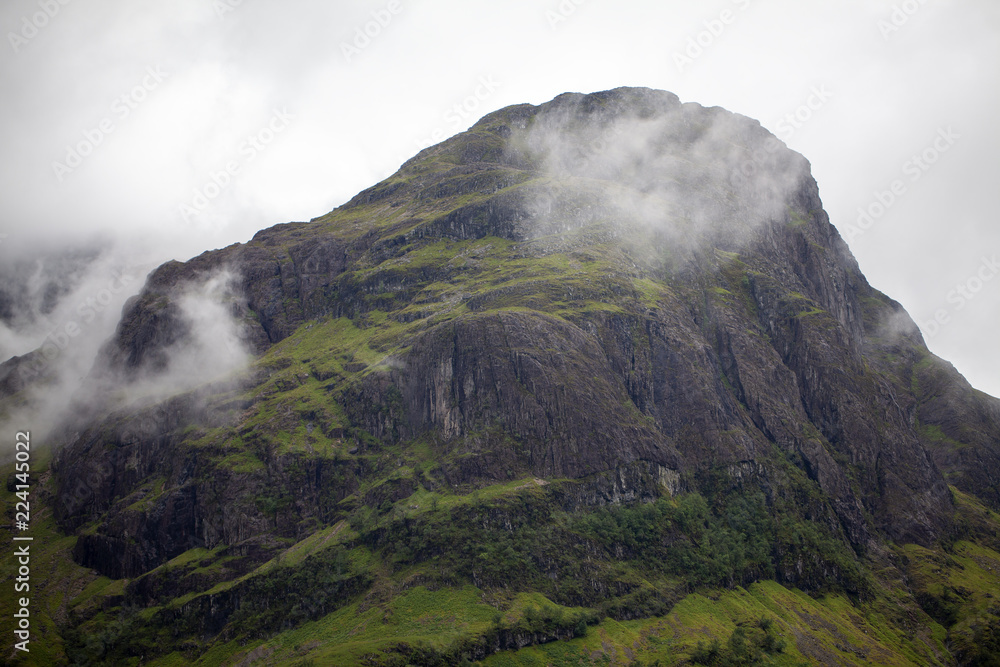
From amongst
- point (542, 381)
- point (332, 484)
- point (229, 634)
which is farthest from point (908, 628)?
point (229, 634)

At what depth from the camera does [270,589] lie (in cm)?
16775

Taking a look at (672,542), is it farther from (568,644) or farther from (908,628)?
(908,628)

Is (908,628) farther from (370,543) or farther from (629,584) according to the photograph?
(370,543)

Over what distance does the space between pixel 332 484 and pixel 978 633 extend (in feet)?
570

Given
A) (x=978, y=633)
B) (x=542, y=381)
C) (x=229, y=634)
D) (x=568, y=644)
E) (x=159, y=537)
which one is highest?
(x=542, y=381)

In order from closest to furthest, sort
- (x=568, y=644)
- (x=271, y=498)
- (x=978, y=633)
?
1. (x=568, y=644)
2. (x=978, y=633)
3. (x=271, y=498)

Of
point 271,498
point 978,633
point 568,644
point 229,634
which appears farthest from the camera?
point 271,498

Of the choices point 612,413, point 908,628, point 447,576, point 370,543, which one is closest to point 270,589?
point 370,543

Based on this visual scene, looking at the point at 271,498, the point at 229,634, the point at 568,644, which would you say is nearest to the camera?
the point at 568,644

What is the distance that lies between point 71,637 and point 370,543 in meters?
75.3

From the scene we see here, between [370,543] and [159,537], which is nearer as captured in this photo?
[370,543]

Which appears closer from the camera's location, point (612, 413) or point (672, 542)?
point (672, 542)

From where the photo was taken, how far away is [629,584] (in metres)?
170

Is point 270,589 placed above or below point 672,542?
above
